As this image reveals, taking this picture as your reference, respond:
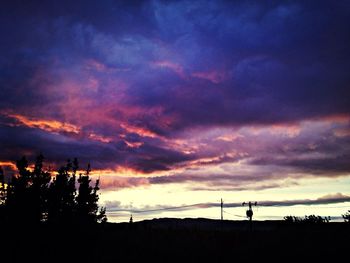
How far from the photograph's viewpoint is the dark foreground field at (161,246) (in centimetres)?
1347

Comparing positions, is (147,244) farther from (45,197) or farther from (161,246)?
(45,197)

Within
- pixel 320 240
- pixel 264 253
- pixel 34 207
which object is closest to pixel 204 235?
pixel 264 253

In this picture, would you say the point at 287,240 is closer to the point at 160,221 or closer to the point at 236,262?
the point at 236,262

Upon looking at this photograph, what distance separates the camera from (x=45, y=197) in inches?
1348

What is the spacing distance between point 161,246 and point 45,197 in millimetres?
22618

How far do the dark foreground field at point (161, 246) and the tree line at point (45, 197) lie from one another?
1.16 metres

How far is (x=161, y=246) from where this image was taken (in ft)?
51.3

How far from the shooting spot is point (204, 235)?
673 inches

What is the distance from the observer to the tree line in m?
17.3

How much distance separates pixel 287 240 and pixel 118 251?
334 inches

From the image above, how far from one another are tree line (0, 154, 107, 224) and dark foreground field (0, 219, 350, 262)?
116cm

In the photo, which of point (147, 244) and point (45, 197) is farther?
point (45, 197)

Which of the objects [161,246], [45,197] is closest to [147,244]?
[161,246]

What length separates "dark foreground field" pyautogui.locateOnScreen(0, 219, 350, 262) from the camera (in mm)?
13469
